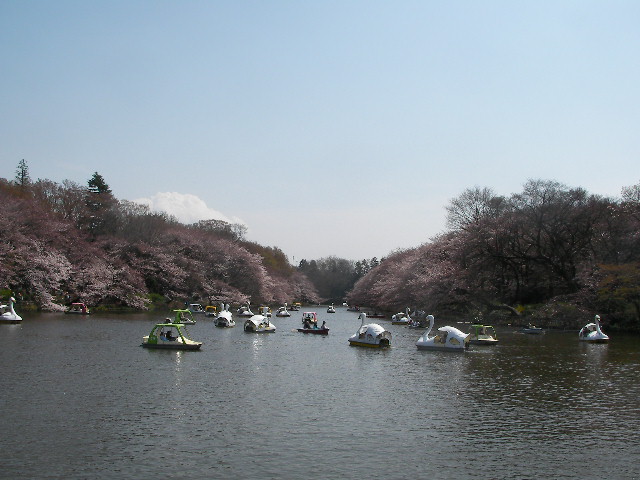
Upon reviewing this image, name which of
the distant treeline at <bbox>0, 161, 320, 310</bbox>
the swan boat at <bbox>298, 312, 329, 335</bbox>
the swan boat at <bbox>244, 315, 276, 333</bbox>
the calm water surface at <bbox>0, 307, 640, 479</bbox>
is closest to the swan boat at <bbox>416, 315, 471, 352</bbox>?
the calm water surface at <bbox>0, 307, 640, 479</bbox>

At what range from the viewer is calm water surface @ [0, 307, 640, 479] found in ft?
51.4

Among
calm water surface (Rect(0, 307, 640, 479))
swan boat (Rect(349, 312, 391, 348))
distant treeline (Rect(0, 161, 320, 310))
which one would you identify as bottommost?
calm water surface (Rect(0, 307, 640, 479))

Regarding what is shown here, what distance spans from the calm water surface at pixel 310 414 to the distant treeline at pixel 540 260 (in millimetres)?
23007

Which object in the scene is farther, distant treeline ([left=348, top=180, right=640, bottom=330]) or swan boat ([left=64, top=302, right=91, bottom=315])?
swan boat ([left=64, top=302, right=91, bottom=315])

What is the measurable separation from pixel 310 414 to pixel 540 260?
186 feet

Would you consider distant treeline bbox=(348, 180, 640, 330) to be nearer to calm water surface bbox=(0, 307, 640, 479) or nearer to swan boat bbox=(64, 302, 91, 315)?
calm water surface bbox=(0, 307, 640, 479)

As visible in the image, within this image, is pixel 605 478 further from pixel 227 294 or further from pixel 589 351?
pixel 227 294

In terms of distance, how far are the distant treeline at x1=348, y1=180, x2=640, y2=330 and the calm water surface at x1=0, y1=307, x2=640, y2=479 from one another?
75.5ft

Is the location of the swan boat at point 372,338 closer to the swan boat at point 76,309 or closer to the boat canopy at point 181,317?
the boat canopy at point 181,317

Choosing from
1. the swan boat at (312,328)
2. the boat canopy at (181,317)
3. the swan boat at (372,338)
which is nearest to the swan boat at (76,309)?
the boat canopy at (181,317)

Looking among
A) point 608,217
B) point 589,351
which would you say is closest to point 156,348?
point 589,351

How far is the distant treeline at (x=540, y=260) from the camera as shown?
60.1 metres

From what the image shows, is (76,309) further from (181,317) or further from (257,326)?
(257,326)

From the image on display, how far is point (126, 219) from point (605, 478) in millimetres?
87545
